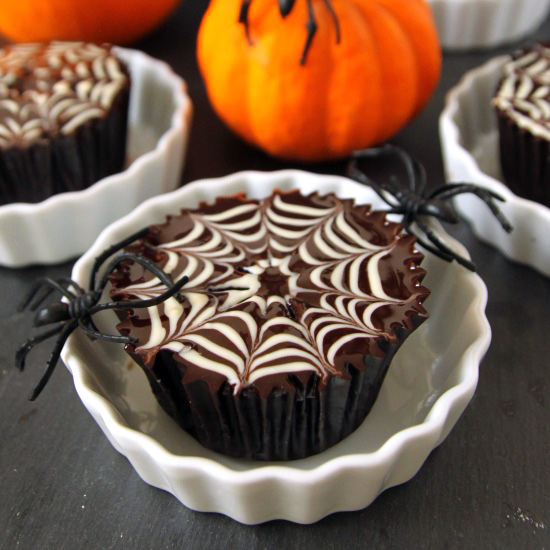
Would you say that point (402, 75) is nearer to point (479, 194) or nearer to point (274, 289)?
point (479, 194)

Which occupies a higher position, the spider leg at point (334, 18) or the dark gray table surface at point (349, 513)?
the spider leg at point (334, 18)

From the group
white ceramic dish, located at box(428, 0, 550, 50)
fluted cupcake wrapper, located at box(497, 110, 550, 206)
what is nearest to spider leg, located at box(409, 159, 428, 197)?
fluted cupcake wrapper, located at box(497, 110, 550, 206)

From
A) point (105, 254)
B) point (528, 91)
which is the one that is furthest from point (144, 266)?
point (528, 91)

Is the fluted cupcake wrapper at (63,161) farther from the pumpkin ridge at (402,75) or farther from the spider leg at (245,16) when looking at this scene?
the pumpkin ridge at (402,75)

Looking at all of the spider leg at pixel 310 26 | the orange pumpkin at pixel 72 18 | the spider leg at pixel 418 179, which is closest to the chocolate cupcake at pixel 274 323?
the spider leg at pixel 418 179

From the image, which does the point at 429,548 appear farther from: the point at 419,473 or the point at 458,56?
the point at 458,56

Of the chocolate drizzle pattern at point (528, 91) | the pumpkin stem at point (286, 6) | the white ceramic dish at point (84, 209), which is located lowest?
the white ceramic dish at point (84, 209)

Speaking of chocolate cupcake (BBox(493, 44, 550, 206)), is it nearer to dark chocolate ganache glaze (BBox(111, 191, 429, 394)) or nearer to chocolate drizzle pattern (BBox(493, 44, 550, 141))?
chocolate drizzle pattern (BBox(493, 44, 550, 141))
